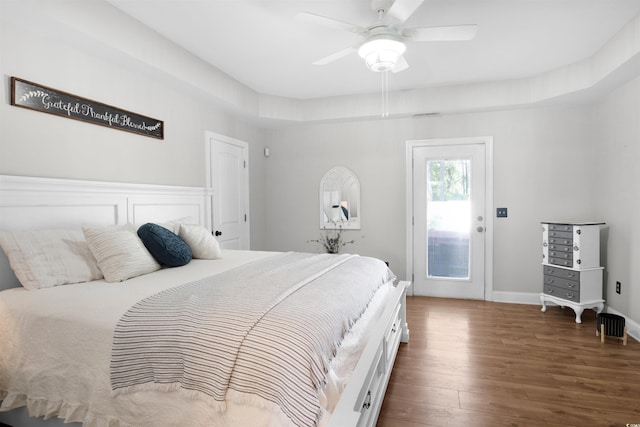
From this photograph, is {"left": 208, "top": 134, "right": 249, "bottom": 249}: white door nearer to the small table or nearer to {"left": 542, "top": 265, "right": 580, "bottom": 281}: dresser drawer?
{"left": 542, "top": 265, "right": 580, "bottom": 281}: dresser drawer

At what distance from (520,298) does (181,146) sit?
4161 millimetres

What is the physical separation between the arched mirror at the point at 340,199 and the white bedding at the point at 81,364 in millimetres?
3088

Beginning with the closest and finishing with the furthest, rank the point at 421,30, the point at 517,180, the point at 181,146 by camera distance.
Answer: the point at 421,30 < the point at 181,146 < the point at 517,180

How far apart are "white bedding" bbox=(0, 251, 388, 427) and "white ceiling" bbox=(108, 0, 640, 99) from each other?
2014mm

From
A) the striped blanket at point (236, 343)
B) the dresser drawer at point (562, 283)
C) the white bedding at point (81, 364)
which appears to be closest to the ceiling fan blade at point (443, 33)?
the striped blanket at point (236, 343)

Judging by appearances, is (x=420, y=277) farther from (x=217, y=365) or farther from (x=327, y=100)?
(x=217, y=365)

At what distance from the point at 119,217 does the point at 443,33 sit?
2.68m

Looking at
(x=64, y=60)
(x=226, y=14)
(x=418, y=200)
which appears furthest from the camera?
(x=418, y=200)

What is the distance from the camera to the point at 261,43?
10.4ft

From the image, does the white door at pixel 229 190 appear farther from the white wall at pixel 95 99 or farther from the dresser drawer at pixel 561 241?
the dresser drawer at pixel 561 241

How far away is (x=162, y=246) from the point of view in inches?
A: 96.5

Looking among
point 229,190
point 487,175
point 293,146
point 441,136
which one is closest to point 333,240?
point 293,146

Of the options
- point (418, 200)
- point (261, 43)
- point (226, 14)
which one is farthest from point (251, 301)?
point (418, 200)

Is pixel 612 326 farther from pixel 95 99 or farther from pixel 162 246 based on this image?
pixel 95 99
